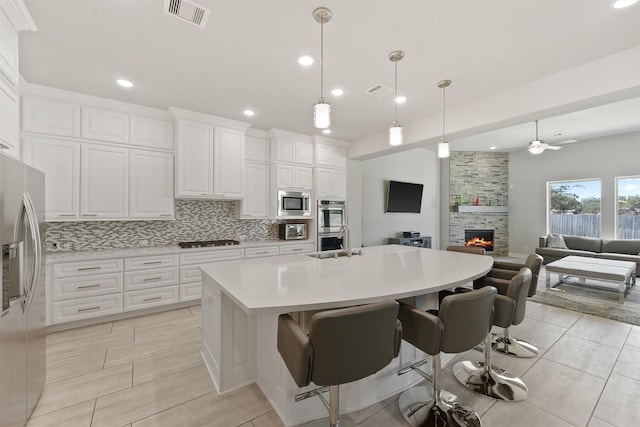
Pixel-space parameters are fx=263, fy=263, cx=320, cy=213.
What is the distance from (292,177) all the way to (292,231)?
3.14ft

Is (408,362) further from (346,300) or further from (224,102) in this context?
(224,102)

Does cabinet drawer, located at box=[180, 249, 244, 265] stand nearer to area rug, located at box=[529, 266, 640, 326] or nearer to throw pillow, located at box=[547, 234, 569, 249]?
area rug, located at box=[529, 266, 640, 326]

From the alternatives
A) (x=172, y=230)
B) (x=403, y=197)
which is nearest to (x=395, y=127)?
(x=172, y=230)

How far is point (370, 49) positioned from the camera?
2.28m

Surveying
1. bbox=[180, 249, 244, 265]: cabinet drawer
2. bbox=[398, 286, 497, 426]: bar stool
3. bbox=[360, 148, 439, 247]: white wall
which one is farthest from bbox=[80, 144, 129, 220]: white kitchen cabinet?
bbox=[360, 148, 439, 247]: white wall

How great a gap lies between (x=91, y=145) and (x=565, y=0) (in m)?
4.65

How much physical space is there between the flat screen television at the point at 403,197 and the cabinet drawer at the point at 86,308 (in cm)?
541

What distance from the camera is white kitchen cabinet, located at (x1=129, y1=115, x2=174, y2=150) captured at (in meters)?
3.44

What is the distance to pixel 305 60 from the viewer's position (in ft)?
7.94

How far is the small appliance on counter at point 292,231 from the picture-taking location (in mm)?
4664

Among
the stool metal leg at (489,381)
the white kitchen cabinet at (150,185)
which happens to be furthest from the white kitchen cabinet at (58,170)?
the stool metal leg at (489,381)

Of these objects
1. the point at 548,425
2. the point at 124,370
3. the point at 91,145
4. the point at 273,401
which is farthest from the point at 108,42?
the point at 548,425

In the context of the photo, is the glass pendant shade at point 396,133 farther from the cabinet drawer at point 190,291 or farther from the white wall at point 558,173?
the white wall at point 558,173

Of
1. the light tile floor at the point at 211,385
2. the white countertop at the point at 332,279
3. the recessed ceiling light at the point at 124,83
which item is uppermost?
the recessed ceiling light at the point at 124,83
